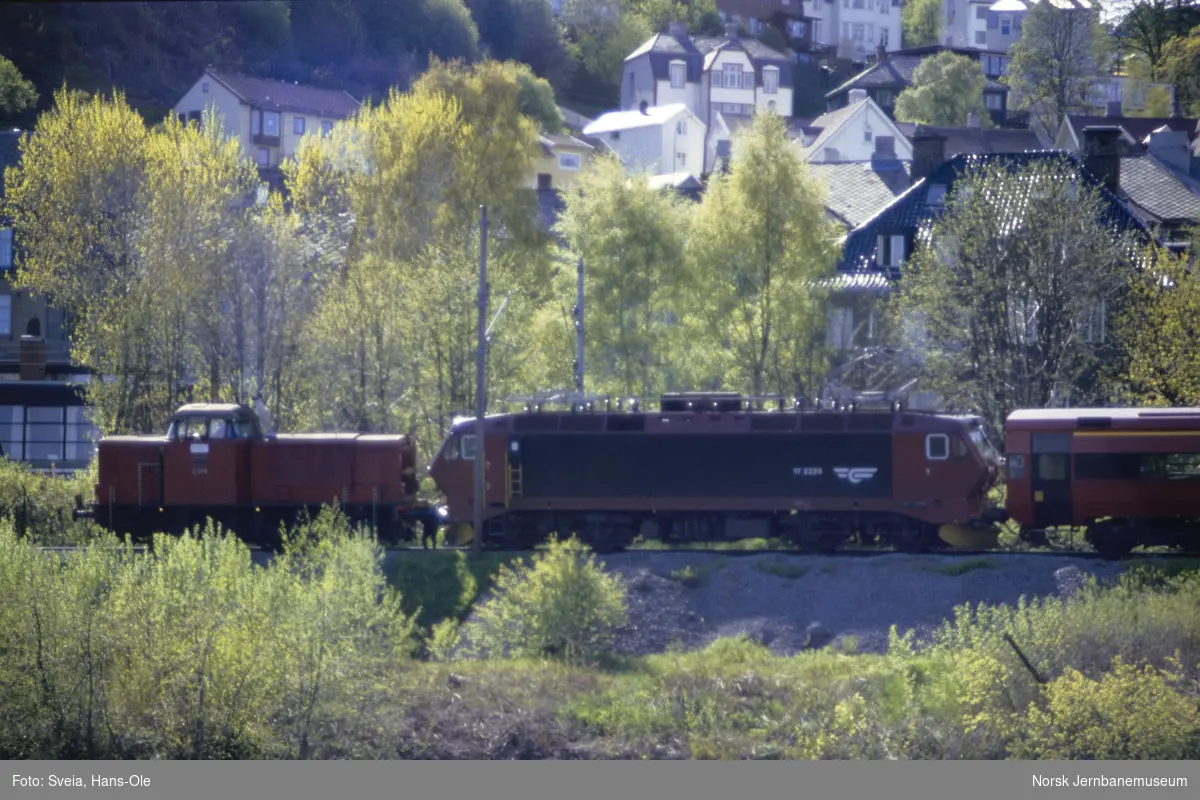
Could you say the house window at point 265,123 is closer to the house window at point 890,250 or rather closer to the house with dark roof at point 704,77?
the house with dark roof at point 704,77

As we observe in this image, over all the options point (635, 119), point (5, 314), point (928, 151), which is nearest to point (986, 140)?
point (635, 119)

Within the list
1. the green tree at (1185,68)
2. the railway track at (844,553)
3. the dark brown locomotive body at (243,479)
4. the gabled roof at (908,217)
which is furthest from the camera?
the gabled roof at (908,217)

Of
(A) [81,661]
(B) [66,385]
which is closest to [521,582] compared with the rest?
(A) [81,661]

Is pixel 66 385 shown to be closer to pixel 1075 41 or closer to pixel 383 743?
pixel 383 743

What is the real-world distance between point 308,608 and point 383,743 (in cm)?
220

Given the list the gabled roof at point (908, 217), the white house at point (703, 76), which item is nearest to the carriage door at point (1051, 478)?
the gabled roof at point (908, 217)

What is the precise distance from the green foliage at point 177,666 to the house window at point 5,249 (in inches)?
1451

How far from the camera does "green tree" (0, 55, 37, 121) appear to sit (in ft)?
194

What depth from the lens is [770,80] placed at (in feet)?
312

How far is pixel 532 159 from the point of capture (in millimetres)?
51031

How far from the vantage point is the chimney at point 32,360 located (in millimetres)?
45688

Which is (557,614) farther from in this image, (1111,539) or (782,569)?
(1111,539)

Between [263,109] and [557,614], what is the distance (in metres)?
49.2

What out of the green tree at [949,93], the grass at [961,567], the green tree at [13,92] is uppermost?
the green tree at [949,93]
